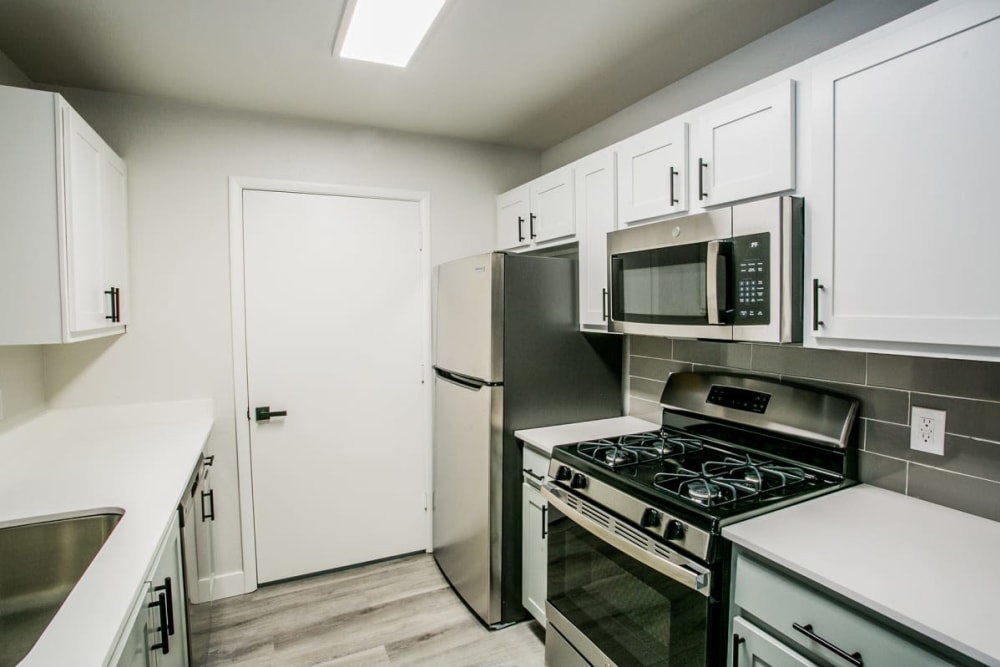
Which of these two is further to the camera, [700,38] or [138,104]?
[138,104]

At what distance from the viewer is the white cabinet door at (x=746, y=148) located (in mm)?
1466

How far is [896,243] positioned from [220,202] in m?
2.78

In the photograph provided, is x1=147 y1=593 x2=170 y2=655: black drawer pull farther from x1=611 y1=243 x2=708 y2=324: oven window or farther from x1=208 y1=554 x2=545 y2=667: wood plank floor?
x1=611 y1=243 x2=708 y2=324: oven window

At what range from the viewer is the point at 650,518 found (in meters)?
1.49

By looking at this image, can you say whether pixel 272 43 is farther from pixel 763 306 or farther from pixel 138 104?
pixel 763 306

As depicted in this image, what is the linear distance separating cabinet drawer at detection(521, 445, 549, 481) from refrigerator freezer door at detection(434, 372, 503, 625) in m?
0.12

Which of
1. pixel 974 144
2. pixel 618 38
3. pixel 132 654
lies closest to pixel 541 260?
pixel 618 38

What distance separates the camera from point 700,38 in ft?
6.30

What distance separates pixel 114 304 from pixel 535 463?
75.1 inches

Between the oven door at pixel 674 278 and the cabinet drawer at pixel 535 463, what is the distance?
63 centimetres

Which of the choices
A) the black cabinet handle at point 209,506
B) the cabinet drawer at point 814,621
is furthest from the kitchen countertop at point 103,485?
the cabinet drawer at point 814,621

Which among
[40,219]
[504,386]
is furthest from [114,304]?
[504,386]

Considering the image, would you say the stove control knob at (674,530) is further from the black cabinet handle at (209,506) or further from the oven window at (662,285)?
the black cabinet handle at (209,506)

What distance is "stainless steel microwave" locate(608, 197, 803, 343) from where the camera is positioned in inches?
57.2
